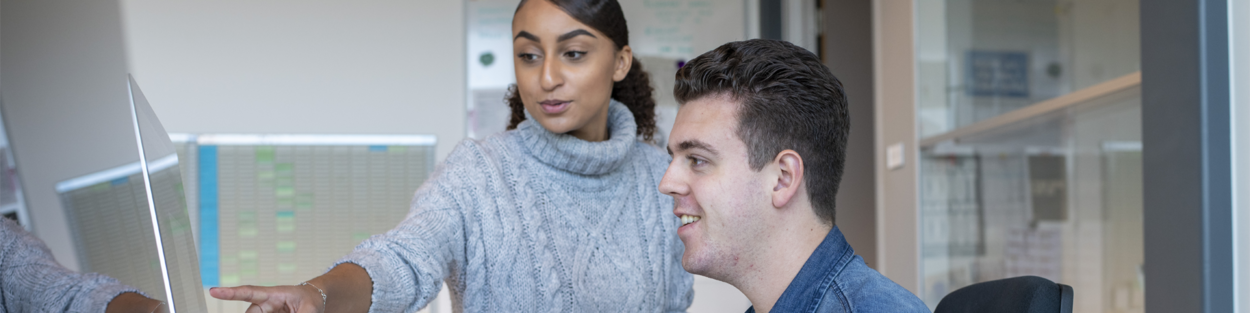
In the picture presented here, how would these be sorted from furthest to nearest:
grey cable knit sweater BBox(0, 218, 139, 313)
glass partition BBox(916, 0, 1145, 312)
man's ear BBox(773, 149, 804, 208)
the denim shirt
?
glass partition BBox(916, 0, 1145, 312) < man's ear BBox(773, 149, 804, 208) < the denim shirt < grey cable knit sweater BBox(0, 218, 139, 313)

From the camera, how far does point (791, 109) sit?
97 centimetres

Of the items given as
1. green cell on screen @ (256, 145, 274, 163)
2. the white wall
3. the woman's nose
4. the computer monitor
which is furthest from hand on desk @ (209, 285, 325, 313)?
green cell on screen @ (256, 145, 274, 163)

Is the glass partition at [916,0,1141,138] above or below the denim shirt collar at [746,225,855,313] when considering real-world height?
above

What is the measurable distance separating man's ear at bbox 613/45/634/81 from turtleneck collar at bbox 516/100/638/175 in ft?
0.37

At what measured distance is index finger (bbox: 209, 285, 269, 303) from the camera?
523 mm

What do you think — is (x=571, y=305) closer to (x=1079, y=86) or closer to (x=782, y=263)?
(x=782, y=263)

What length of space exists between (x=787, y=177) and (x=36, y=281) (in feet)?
2.57

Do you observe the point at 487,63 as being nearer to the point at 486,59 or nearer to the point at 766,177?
the point at 486,59

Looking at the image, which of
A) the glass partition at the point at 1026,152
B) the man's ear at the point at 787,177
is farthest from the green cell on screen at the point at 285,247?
the man's ear at the point at 787,177

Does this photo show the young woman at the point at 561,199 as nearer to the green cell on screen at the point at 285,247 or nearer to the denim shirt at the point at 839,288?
the denim shirt at the point at 839,288

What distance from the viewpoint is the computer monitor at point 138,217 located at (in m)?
0.30

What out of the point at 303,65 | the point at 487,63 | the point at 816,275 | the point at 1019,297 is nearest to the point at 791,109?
the point at 816,275

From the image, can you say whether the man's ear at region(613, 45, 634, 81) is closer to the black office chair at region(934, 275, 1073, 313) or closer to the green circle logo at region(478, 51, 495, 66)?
the black office chair at region(934, 275, 1073, 313)

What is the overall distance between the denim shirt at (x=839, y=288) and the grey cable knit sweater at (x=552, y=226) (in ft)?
1.47
